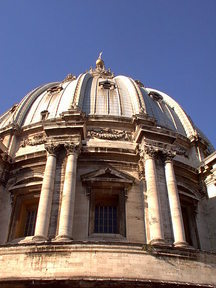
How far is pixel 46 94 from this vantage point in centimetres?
3133

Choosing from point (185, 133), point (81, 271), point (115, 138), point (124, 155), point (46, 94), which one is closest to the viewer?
point (81, 271)

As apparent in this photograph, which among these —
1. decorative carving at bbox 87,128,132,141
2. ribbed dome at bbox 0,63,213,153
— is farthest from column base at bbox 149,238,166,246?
ribbed dome at bbox 0,63,213,153

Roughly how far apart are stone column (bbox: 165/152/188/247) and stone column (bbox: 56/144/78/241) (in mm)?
5302

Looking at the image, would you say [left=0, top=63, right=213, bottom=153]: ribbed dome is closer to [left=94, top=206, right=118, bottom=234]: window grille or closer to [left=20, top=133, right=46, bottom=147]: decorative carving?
[left=20, top=133, right=46, bottom=147]: decorative carving

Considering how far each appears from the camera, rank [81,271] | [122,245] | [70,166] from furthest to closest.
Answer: [70,166]
[122,245]
[81,271]

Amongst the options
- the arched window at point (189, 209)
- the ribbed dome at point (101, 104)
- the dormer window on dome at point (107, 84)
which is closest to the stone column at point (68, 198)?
the ribbed dome at point (101, 104)

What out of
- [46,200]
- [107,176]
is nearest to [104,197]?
[107,176]

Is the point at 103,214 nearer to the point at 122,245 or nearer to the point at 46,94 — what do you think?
the point at 122,245

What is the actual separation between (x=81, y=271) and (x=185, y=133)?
18417mm

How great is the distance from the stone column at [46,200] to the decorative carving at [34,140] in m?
3.64

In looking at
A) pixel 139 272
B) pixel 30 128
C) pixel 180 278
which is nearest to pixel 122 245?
pixel 139 272

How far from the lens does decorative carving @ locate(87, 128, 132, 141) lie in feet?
75.5

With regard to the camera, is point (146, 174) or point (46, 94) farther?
point (46, 94)

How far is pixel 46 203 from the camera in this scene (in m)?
17.4
